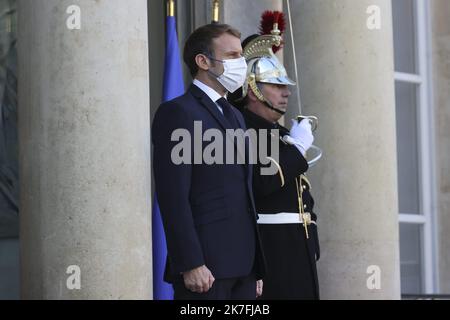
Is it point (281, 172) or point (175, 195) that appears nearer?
point (175, 195)

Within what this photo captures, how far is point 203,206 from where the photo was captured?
5.96 meters

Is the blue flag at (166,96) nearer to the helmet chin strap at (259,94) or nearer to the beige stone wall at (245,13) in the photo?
the beige stone wall at (245,13)

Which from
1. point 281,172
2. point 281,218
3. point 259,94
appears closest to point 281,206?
point 281,218

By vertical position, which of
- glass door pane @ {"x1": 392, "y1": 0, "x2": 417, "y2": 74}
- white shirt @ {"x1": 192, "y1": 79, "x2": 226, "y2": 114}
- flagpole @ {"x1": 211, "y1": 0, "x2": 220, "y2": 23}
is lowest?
white shirt @ {"x1": 192, "y1": 79, "x2": 226, "y2": 114}

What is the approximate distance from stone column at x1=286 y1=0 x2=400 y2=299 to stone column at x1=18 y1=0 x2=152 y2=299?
2038 mm

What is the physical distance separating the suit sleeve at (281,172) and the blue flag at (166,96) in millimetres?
1189

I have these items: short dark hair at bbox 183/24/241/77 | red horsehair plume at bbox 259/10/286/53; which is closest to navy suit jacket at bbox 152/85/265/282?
short dark hair at bbox 183/24/241/77

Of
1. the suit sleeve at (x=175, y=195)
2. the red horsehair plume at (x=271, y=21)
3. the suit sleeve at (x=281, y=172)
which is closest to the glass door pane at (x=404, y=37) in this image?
the red horsehair plume at (x=271, y=21)

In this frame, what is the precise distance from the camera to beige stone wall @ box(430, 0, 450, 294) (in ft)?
35.2

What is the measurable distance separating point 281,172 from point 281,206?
340 millimetres

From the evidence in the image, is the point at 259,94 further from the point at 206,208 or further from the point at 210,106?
the point at 206,208

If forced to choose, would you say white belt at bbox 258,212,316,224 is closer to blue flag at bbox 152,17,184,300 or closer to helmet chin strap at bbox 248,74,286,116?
helmet chin strap at bbox 248,74,286,116
